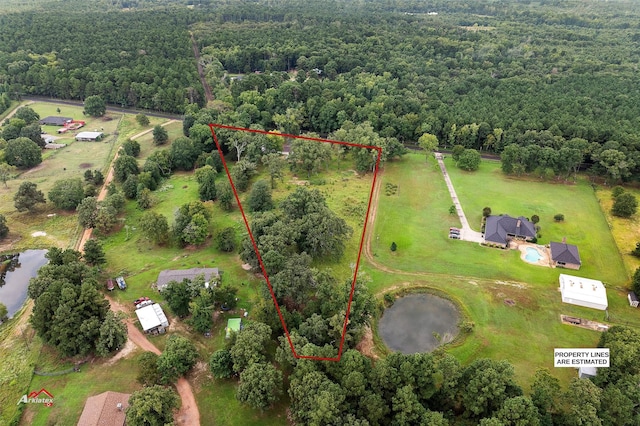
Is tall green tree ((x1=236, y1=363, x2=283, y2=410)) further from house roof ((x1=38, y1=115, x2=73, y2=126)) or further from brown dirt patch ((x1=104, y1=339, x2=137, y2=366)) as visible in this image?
house roof ((x1=38, y1=115, x2=73, y2=126))

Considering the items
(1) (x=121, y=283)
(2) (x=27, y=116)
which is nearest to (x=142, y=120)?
(2) (x=27, y=116)

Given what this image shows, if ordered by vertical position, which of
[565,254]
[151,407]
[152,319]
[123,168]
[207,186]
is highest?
[151,407]

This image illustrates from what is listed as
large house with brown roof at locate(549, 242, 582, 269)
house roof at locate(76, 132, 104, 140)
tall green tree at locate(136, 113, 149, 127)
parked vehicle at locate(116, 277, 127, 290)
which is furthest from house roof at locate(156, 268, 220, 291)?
tall green tree at locate(136, 113, 149, 127)

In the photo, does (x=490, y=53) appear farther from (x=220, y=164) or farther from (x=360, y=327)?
(x=360, y=327)

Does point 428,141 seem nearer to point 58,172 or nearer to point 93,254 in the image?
point 93,254

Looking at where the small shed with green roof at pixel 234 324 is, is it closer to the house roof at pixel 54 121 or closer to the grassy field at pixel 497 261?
the grassy field at pixel 497 261

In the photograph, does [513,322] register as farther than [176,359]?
Result: Yes
